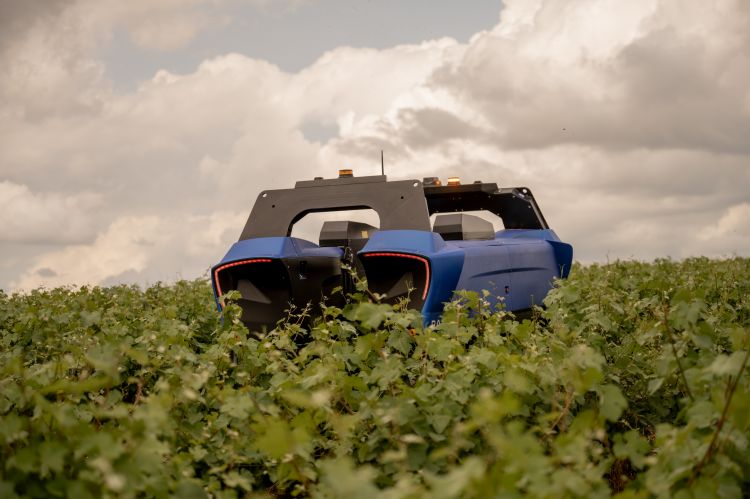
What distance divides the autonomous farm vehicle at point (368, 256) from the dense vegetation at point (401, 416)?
2.14 ft

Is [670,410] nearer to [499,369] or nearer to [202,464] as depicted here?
[499,369]

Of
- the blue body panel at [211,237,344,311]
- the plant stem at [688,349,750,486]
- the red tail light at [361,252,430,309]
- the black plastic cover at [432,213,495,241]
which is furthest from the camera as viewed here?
the black plastic cover at [432,213,495,241]

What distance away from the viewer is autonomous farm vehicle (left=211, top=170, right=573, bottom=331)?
6625mm

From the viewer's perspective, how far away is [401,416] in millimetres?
4027

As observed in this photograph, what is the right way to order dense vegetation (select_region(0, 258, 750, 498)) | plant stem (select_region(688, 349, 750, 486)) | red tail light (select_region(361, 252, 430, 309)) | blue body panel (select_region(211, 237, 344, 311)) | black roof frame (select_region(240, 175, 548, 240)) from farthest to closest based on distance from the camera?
1. black roof frame (select_region(240, 175, 548, 240))
2. blue body panel (select_region(211, 237, 344, 311))
3. red tail light (select_region(361, 252, 430, 309))
4. plant stem (select_region(688, 349, 750, 486))
5. dense vegetation (select_region(0, 258, 750, 498))

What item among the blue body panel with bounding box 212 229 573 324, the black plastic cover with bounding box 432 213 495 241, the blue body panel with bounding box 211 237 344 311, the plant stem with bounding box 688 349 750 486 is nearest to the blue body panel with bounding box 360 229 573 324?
the blue body panel with bounding box 212 229 573 324

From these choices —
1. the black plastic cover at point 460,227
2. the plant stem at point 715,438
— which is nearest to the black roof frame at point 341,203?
the black plastic cover at point 460,227

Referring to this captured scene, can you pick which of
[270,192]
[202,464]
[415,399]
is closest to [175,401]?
[202,464]

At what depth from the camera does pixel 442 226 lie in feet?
26.7

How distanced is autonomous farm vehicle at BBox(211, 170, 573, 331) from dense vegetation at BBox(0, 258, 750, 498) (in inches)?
25.7

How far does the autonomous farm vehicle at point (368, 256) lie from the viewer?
6.62m

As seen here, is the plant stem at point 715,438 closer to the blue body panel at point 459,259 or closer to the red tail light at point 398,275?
the blue body panel at point 459,259

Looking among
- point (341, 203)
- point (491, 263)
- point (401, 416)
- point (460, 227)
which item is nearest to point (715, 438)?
point (401, 416)

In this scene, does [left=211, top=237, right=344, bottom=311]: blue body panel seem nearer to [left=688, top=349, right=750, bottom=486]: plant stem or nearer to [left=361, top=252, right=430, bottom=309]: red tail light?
[left=361, top=252, right=430, bottom=309]: red tail light
